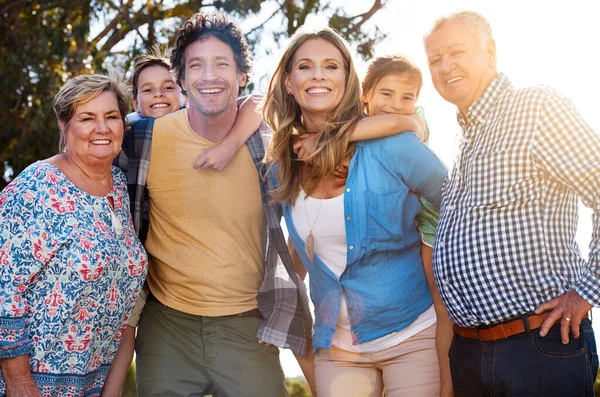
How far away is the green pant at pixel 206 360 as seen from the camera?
12.5ft

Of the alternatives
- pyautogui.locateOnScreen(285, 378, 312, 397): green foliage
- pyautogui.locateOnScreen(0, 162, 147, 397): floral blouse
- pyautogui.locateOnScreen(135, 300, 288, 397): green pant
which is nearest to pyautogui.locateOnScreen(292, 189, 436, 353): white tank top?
pyautogui.locateOnScreen(135, 300, 288, 397): green pant

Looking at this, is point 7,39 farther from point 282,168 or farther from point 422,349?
point 422,349

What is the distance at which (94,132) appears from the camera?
11.6 feet

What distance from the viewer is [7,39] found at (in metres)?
9.44

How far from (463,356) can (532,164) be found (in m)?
0.83

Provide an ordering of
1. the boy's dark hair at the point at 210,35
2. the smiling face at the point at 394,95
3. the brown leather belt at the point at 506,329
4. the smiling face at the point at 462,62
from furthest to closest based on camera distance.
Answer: the boy's dark hair at the point at 210,35, the smiling face at the point at 394,95, the smiling face at the point at 462,62, the brown leather belt at the point at 506,329

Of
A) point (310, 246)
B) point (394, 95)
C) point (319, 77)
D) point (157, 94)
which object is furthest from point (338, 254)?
point (157, 94)

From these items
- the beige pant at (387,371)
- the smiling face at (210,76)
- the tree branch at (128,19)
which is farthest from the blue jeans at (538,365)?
the tree branch at (128,19)

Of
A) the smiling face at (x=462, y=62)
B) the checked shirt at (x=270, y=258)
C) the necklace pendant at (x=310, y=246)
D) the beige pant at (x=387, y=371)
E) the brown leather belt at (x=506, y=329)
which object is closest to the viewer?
the brown leather belt at (x=506, y=329)

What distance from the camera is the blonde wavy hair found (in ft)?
11.2

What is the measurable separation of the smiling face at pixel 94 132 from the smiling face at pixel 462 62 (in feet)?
5.07

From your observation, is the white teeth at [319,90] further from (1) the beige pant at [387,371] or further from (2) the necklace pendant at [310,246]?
(1) the beige pant at [387,371]

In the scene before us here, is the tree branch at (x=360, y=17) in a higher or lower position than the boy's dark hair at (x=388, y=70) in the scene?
higher

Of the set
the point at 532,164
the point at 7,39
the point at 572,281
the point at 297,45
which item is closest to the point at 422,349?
the point at 572,281
